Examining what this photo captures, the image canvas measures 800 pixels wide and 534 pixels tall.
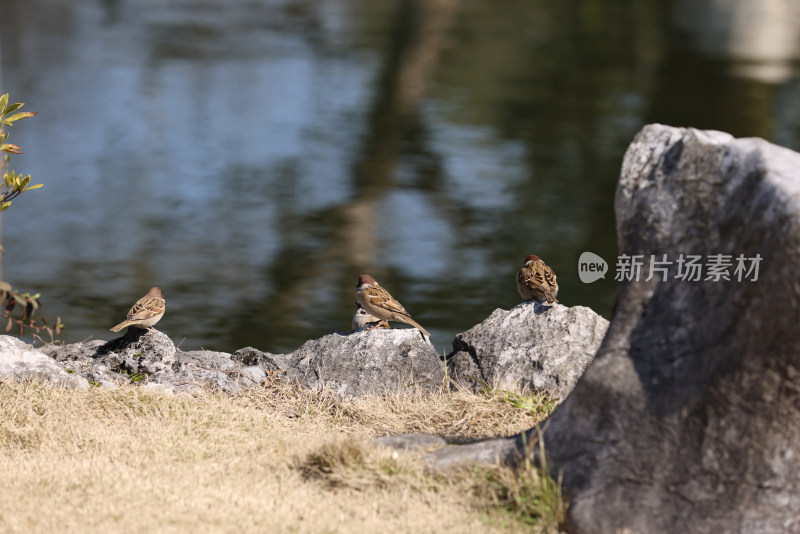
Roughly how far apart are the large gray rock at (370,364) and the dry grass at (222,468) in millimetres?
443

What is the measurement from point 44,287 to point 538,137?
38.4 ft

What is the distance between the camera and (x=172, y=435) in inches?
191

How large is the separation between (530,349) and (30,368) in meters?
3.01

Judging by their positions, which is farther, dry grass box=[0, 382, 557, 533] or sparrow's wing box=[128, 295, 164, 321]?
sparrow's wing box=[128, 295, 164, 321]

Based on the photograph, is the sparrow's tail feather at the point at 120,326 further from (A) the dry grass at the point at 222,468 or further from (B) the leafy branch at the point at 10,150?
(B) the leafy branch at the point at 10,150

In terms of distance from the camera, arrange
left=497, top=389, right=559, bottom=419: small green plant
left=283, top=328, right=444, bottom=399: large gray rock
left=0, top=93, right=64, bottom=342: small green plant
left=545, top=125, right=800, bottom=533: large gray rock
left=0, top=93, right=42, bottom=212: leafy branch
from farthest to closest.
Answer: left=283, top=328, right=444, bottom=399: large gray rock
left=497, top=389, right=559, bottom=419: small green plant
left=0, top=93, right=42, bottom=212: leafy branch
left=0, top=93, right=64, bottom=342: small green plant
left=545, top=125, right=800, bottom=533: large gray rock

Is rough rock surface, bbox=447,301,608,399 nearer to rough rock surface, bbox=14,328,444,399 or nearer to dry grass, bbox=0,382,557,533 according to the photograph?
rough rock surface, bbox=14,328,444,399

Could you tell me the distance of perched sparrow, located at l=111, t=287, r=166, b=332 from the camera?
5.87 m

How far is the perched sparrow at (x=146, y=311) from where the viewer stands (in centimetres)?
587

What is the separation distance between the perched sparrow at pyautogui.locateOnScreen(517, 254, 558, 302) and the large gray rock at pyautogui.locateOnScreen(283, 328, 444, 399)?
2.39ft

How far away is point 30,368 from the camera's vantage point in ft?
18.3

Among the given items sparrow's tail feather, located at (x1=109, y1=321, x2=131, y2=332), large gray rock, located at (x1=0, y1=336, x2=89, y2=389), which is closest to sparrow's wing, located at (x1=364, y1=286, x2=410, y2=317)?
sparrow's tail feather, located at (x1=109, y1=321, x2=131, y2=332)

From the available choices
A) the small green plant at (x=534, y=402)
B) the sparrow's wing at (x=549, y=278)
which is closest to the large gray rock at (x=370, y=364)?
the small green plant at (x=534, y=402)

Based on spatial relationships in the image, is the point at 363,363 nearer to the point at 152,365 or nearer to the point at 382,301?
the point at 382,301
